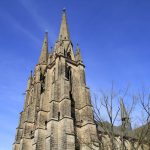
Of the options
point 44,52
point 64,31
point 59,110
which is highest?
point 64,31

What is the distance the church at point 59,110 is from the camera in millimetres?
26125

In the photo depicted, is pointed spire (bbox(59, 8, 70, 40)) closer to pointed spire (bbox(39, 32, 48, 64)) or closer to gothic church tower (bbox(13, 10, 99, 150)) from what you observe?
gothic church tower (bbox(13, 10, 99, 150))

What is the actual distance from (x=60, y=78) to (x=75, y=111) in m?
4.96

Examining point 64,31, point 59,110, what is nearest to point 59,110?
point 59,110

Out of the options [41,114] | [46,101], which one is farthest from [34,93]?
[41,114]

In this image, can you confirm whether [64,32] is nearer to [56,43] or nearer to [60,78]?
[56,43]

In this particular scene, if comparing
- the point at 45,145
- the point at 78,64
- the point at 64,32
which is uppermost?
the point at 64,32

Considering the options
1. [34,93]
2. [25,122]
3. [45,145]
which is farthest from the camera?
[34,93]

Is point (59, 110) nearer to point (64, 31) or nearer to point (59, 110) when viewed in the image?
point (59, 110)

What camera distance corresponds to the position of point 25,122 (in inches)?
1302

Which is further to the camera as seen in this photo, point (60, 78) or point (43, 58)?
point (43, 58)

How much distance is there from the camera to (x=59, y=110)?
2861 centimetres

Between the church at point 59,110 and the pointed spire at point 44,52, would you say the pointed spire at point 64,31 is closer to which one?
the church at point 59,110

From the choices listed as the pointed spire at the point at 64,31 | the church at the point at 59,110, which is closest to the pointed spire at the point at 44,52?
the church at the point at 59,110
